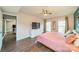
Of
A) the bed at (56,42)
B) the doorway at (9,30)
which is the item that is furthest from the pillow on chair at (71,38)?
the doorway at (9,30)

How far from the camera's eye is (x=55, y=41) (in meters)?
1.52

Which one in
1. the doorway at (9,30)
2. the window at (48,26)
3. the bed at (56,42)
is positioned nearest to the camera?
the bed at (56,42)

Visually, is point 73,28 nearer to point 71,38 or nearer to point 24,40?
point 71,38

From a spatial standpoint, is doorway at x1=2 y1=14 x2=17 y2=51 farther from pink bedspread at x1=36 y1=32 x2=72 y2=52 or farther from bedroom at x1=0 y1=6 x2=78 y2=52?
pink bedspread at x1=36 y1=32 x2=72 y2=52

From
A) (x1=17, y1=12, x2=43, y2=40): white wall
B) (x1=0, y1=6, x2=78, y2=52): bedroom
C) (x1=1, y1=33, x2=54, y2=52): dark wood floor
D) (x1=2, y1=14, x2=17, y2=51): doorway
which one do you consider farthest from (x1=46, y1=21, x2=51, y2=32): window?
(x1=2, y1=14, x2=17, y2=51): doorway

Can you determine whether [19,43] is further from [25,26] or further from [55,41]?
[55,41]

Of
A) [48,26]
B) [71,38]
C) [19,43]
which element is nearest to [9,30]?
[19,43]

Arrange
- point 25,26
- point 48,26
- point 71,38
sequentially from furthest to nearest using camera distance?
point 25,26
point 48,26
point 71,38

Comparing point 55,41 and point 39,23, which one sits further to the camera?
point 39,23

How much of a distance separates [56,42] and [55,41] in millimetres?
30

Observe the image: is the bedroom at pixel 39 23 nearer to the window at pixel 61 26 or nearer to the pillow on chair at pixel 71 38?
the window at pixel 61 26

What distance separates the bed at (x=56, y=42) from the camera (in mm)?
1331

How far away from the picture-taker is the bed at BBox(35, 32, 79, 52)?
52.4 inches
